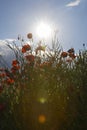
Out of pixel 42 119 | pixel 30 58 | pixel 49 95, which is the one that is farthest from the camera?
pixel 30 58

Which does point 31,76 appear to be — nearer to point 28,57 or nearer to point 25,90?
point 25,90

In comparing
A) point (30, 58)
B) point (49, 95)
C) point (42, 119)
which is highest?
point (30, 58)

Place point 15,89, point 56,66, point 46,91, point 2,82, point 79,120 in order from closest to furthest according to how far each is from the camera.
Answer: point 79,120
point 46,91
point 56,66
point 15,89
point 2,82

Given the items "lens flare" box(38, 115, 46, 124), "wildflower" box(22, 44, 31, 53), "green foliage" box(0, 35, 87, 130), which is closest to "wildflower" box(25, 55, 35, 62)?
"green foliage" box(0, 35, 87, 130)

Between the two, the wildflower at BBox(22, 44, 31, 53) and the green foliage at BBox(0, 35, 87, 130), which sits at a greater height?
the wildflower at BBox(22, 44, 31, 53)

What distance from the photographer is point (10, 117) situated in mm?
5926

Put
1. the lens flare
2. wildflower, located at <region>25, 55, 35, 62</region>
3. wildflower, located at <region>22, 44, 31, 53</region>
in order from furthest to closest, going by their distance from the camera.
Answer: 1. wildflower, located at <region>22, 44, 31, 53</region>
2. wildflower, located at <region>25, 55, 35, 62</region>
3. the lens flare

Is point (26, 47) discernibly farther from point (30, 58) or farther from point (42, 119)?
point (42, 119)

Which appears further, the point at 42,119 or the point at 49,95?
the point at 49,95

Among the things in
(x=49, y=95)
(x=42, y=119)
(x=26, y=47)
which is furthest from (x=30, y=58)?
(x=42, y=119)

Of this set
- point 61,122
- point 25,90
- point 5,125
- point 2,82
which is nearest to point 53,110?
point 61,122

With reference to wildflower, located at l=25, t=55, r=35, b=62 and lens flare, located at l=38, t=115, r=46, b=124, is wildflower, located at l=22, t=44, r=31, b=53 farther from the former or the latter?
lens flare, located at l=38, t=115, r=46, b=124

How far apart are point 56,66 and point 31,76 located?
70 centimetres

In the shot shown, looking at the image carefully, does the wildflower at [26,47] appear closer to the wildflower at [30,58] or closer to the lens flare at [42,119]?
the wildflower at [30,58]
